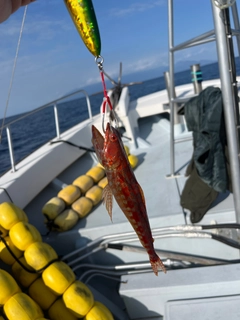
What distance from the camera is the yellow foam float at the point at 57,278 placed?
2639 mm

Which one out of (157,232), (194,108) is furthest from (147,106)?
(157,232)

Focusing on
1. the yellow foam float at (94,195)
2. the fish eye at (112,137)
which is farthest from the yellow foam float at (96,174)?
the fish eye at (112,137)

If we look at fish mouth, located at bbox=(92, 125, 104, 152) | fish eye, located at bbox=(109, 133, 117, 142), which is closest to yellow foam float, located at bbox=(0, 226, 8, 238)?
fish mouth, located at bbox=(92, 125, 104, 152)

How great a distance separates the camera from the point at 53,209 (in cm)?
384

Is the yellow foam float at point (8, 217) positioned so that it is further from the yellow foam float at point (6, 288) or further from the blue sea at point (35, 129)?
the blue sea at point (35, 129)

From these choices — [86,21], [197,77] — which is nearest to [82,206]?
[86,21]

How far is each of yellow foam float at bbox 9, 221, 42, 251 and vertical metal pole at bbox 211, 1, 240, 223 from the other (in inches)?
75.1

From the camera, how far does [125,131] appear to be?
6711 millimetres

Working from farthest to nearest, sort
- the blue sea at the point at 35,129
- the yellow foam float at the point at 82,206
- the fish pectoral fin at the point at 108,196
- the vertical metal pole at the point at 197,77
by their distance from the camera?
1. the blue sea at the point at 35,129
2. the vertical metal pole at the point at 197,77
3. the yellow foam float at the point at 82,206
4. the fish pectoral fin at the point at 108,196

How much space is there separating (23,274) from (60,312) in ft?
1.64

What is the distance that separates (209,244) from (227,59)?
194 cm

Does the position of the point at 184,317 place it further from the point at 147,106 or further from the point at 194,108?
the point at 147,106

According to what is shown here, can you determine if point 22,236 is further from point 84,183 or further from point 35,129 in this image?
point 35,129

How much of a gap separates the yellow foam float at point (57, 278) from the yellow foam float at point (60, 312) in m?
0.10
